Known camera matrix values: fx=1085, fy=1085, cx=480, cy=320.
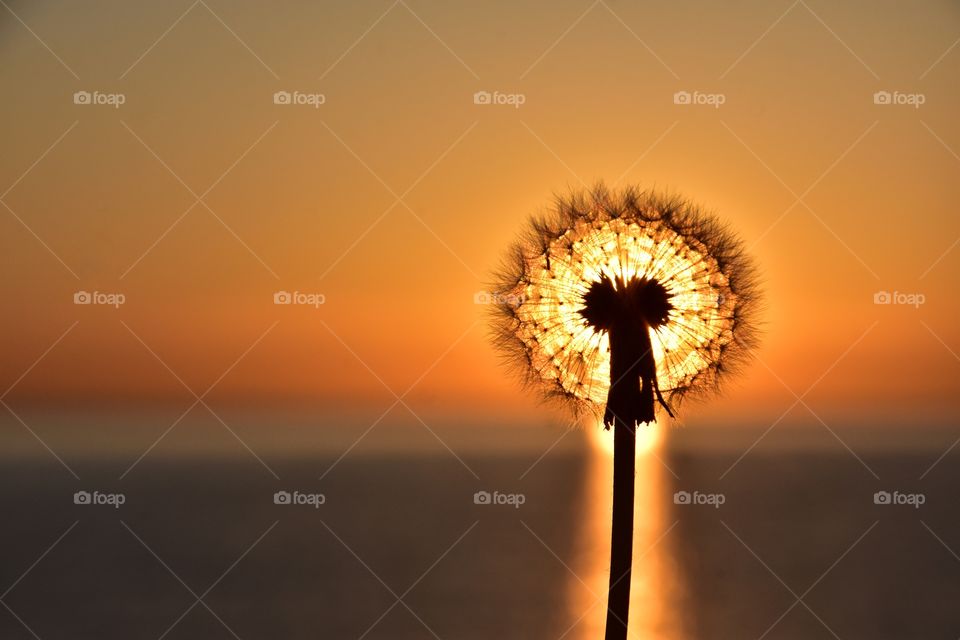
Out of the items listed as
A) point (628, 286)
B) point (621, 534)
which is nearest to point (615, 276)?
point (628, 286)

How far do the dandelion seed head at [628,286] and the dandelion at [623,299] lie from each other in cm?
1

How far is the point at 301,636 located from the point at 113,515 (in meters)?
83.8

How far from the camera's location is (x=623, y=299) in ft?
32.3

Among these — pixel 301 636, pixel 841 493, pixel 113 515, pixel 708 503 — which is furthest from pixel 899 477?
pixel 301 636

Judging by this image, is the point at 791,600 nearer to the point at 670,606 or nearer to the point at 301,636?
the point at 670,606

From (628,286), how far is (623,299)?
6.9 inches

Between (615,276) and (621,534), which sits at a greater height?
(615,276)

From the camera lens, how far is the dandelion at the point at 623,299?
33.2 ft

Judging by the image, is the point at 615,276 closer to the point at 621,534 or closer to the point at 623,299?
the point at 623,299

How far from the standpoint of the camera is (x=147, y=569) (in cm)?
6594

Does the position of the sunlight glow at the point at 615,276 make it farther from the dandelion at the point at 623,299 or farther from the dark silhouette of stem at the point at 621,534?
the dark silhouette of stem at the point at 621,534

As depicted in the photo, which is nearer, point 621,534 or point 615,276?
point 621,534

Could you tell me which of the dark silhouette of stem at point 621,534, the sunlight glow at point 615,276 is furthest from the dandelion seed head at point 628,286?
the dark silhouette of stem at point 621,534

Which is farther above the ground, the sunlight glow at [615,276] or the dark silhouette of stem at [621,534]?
the sunlight glow at [615,276]
